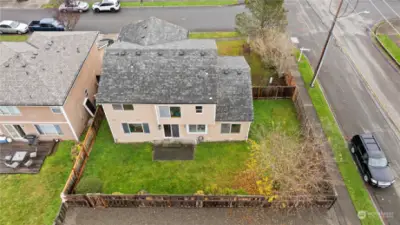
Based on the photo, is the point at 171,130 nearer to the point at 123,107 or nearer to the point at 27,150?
the point at 123,107

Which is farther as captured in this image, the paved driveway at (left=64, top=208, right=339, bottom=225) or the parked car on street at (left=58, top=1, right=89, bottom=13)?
the parked car on street at (left=58, top=1, right=89, bottom=13)

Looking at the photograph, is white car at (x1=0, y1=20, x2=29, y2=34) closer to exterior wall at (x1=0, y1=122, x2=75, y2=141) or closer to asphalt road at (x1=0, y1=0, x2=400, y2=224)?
asphalt road at (x1=0, y1=0, x2=400, y2=224)

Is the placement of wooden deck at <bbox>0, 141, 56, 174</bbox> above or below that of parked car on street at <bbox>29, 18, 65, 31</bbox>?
below

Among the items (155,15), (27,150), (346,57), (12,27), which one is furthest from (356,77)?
(12,27)

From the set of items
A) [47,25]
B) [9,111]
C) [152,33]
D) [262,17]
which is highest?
[262,17]

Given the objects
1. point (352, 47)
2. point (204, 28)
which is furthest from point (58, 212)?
point (352, 47)

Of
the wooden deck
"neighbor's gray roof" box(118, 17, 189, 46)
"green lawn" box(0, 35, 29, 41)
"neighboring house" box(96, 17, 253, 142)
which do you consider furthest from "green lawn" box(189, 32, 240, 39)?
"green lawn" box(0, 35, 29, 41)

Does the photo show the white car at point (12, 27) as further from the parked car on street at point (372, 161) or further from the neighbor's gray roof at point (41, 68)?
the parked car on street at point (372, 161)
